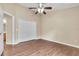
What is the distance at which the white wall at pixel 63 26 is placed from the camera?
178 inches

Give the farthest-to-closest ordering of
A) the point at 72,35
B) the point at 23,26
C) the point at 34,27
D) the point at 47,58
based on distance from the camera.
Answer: the point at 34,27
the point at 23,26
the point at 72,35
the point at 47,58

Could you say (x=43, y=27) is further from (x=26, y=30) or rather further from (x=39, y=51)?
(x=39, y=51)

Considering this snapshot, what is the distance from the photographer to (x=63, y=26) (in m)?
5.08

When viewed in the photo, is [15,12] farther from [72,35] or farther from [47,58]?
[47,58]

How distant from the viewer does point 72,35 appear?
4.66 metres

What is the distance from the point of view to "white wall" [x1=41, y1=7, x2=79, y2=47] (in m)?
4.52

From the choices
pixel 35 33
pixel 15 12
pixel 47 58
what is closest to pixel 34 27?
pixel 35 33

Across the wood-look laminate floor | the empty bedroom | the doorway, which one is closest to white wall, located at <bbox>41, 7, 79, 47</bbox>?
the empty bedroom

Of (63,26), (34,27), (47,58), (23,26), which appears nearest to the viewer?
(47,58)

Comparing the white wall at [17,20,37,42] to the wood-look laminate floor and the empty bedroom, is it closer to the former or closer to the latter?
the empty bedroom

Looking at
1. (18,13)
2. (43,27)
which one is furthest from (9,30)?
(43,27)

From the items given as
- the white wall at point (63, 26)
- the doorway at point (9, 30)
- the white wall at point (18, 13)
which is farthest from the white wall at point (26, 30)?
the white wall at point (63, 26)

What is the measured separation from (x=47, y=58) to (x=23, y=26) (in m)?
Answer: 4.58

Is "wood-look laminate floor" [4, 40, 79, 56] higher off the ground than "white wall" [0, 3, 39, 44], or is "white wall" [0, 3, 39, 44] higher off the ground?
"white wall" [0, 3, 39, 44]
